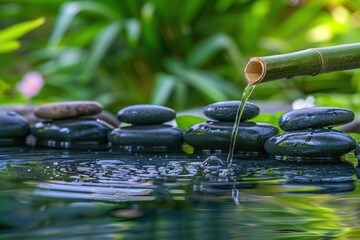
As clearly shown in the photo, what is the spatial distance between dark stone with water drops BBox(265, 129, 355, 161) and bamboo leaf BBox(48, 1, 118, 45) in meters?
3.37

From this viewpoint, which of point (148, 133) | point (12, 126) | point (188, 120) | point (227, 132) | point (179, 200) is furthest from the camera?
point (12, 126)

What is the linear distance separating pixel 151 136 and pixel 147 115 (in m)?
0.07

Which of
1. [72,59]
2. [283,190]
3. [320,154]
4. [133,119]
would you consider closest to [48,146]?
[133,119]

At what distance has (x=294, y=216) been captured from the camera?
3.64 feet

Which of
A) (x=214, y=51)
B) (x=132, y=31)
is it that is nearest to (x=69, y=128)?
(x=132, y=31)

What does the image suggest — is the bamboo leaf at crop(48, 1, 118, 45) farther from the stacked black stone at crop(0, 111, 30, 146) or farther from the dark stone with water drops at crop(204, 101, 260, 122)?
the dark stone with water drops at crop(204, 101, 260, 122)

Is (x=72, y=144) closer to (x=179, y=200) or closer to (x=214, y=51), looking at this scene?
(x=179, y=200)

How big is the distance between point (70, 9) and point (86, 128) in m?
2.99

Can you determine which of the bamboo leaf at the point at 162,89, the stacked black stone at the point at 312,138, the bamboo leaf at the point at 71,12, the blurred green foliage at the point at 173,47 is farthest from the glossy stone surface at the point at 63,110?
the bamboo leaf at the point at 71,12

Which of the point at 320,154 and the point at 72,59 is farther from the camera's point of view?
the point at 72,59

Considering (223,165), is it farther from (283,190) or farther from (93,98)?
(93,98)

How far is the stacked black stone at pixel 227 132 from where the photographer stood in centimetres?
189

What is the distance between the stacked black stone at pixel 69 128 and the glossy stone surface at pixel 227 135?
1.35ft

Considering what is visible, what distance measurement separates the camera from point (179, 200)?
3.97ft
